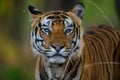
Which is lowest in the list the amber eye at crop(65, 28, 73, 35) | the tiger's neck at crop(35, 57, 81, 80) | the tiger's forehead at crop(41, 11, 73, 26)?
the tiger's neck at crop(35, 57, 81, 80)

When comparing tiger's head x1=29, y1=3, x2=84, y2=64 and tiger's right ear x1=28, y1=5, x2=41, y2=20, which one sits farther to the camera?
tiger's right ear x1=28, y1=5, x2=41, y2=20

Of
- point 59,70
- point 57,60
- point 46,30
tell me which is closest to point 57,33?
point 46,30

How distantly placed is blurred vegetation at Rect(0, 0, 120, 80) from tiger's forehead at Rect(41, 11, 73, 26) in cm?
8

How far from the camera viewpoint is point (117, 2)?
255 inches

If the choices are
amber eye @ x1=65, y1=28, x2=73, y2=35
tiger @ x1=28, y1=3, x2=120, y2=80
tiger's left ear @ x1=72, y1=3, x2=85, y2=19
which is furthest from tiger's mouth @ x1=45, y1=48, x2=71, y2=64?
tiger's left ear @ x1=72, y1=3, x2=85, y2=19

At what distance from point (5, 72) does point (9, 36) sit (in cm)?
34

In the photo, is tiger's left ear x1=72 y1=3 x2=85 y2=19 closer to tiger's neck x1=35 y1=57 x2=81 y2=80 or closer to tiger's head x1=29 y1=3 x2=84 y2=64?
tiger's head x1=29 y1=3 x2=84 y2=64

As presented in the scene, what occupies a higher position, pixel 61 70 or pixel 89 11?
pixel 89 11

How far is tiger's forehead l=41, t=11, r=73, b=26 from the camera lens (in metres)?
6.30

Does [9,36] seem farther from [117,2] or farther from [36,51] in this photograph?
[117,2]

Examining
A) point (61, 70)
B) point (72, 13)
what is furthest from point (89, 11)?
point (61, 70)

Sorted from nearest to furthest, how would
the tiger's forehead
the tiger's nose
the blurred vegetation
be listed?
the tiger's nose < the tiger's forehead < the blurred vegetation

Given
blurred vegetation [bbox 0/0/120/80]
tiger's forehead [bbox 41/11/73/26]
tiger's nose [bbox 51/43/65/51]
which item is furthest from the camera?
Answer: blurred vegetation [bbox 0/0/120/80]

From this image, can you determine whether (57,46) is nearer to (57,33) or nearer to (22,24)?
(57,33)
